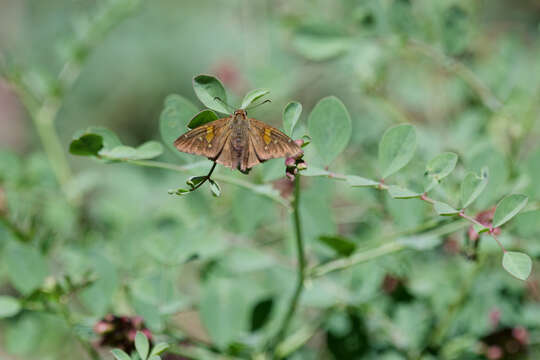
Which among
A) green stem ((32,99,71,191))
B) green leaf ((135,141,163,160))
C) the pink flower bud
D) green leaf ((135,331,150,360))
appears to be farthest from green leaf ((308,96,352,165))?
green stem ((32,99,71,191))

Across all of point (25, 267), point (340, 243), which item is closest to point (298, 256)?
point (340, 243)

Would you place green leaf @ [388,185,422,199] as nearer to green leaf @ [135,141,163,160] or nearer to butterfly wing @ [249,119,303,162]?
butterfly wing @ [249,119,303,162]

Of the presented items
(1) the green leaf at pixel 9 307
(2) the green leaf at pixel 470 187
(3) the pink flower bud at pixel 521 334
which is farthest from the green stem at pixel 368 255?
Result: (1) the green leaf at pixel 9 307

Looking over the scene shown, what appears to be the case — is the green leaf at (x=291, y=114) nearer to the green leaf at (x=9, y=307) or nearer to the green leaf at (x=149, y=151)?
the green leaf at (x=149, y=151)

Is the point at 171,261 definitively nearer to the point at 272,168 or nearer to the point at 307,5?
the point at 272,168

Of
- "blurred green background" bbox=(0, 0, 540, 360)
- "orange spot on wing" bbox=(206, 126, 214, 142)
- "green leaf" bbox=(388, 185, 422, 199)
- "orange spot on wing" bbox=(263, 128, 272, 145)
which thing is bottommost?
"blurred green background" bbox=(0, 0, 540, 360)

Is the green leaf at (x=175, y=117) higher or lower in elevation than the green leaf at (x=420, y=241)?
higher

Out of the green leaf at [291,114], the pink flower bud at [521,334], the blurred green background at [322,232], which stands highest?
the green leaf at [291,114]
